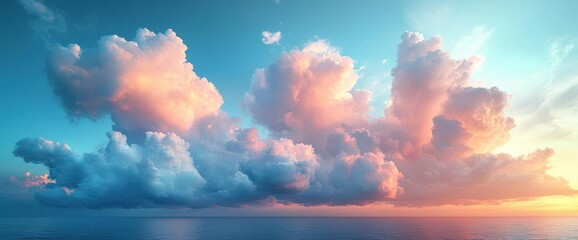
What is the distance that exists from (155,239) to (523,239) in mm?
189921

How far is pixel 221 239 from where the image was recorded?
151875mm

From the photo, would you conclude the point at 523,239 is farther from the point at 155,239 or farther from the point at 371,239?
the point at 155,239

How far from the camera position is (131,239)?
150500 mm

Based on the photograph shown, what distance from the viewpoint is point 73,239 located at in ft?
487

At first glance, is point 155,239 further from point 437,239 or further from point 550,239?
point 550,239

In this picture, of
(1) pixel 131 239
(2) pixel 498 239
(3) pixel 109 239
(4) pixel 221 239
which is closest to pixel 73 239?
(3) pixel 109 239

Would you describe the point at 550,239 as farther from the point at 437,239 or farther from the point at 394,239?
the point at 394,239

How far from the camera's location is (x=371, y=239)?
150 metres

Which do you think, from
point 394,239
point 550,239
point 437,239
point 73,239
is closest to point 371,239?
point 394,239

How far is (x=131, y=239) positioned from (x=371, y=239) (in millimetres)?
121634

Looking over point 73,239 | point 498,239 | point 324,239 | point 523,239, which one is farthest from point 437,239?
point 73,239

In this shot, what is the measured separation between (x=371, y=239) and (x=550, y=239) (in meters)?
97.2

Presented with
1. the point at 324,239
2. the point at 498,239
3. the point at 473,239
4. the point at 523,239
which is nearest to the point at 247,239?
the point at 324,239

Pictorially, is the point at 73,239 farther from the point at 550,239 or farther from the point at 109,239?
the point at 550,239
